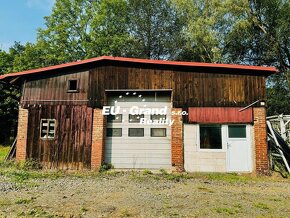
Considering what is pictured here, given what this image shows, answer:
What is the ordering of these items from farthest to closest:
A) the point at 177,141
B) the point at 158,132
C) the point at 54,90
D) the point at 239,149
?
the point at 54,90 → the point at 158,132 → the point at 177,141 → the point at 239,149

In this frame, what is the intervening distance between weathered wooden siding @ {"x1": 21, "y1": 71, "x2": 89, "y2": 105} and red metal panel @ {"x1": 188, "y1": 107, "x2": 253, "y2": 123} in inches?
193

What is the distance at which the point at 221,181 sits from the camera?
31.3ft

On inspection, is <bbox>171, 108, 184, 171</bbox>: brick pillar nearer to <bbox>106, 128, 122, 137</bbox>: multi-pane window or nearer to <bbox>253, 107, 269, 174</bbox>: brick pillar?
<bbox>106, 128, 122, 137</bbox>: multi-pane window

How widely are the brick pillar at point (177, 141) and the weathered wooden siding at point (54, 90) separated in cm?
409

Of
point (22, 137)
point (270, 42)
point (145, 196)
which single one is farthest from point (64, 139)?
point (270, 42)

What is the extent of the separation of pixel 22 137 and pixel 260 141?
1044cm

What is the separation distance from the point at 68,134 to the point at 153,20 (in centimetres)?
2251

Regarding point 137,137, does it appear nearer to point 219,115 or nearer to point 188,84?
point 188,84

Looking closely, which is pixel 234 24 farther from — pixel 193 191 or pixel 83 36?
pixel 193 191

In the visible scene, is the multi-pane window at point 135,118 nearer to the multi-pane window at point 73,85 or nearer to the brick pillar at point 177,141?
the brick pillar at point 177,141

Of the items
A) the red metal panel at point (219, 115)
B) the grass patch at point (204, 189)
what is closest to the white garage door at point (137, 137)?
the red metal panel at point (219, 115)

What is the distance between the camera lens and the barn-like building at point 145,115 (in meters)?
11.2

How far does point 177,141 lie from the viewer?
11367 mm

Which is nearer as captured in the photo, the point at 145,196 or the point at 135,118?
the point at 145,196
